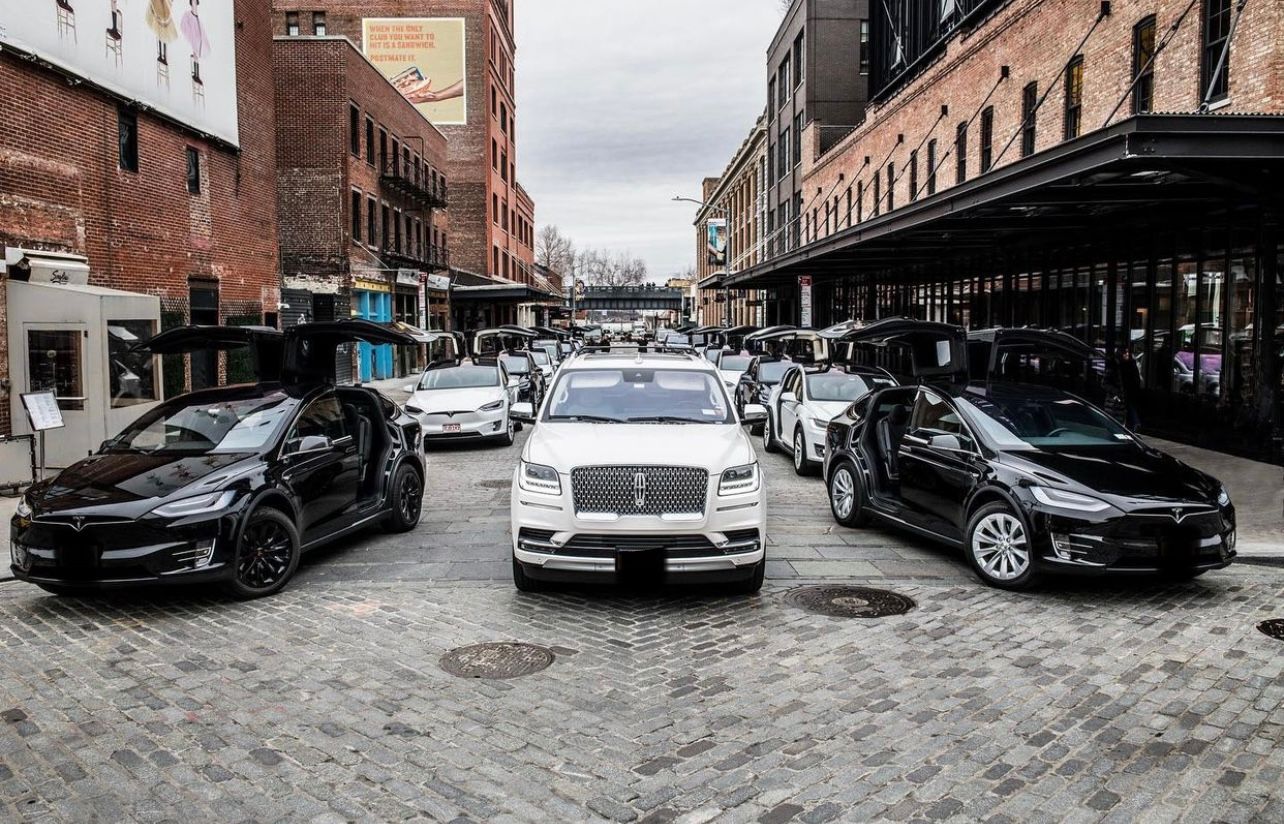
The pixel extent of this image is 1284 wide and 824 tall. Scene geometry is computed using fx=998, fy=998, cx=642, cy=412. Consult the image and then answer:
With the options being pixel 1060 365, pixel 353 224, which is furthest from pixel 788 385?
pixel 353 224

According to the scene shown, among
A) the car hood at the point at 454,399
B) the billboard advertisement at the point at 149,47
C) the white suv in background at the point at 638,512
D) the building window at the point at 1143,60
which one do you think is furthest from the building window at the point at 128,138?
the building window at the point at 1143,60

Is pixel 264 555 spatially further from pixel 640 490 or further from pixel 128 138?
pixel 128 138

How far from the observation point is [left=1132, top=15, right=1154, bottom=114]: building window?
18.0 m

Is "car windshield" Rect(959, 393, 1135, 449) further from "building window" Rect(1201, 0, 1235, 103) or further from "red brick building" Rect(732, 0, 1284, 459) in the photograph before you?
"building window" Rect(1201, 0, 1235, 103)

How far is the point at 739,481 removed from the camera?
7.30 meters

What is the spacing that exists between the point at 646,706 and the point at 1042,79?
21857mm

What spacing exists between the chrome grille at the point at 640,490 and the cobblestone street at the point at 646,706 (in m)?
0.77

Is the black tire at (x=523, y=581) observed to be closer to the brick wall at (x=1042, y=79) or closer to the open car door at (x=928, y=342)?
the open car door at (x=928, y=342)

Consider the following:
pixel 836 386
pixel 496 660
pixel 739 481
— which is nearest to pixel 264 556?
pixel 496 660

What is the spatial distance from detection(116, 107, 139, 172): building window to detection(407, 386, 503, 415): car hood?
6859 mm

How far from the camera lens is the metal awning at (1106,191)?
10.5 m

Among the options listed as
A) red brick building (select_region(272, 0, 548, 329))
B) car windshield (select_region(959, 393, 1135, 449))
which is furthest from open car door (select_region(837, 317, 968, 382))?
red brick building (select_region(272, 0, 548, 329))

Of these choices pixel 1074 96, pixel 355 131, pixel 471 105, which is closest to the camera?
pixel 1074 96

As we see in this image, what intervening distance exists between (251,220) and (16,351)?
35.7 ft
